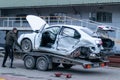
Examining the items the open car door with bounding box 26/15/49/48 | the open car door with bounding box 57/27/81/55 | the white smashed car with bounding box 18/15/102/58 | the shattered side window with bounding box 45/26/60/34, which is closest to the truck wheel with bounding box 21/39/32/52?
the white smashed car with bounding box 18/15/102/58

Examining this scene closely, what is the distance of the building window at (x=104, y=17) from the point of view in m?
34.2

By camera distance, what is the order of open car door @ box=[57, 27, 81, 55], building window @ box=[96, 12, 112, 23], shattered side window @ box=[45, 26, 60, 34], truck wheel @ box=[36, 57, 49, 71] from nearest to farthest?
open car door @ box=[57, 27, 81, 55], truck wheel @ box=[36, 57, 49, 71], shattered side window @ box=[45, 26, 60, 34], building window @ box=[96, 12, 112, 23]

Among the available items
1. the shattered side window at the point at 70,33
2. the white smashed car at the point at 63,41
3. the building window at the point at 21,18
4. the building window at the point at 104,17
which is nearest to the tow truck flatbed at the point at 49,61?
the white smashed car at the point at 63,41

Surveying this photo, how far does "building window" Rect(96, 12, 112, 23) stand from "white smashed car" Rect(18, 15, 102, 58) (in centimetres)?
1480

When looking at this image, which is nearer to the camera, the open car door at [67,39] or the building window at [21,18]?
the open car door at [67,39]

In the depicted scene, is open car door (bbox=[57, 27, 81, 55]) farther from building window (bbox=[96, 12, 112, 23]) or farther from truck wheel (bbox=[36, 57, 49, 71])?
building window (bbox=[96, 12, 112, 23])

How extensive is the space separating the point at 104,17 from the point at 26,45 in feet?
52.6

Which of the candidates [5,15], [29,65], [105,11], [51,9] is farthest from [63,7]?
[29,65]

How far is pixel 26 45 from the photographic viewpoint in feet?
65.7

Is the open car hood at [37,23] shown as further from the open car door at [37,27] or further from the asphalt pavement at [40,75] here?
the asphalt pavement at [40,75]

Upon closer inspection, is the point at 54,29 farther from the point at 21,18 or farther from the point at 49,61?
the point at 21,18

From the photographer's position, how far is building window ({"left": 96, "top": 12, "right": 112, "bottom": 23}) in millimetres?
34156

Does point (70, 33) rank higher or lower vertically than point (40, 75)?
higher

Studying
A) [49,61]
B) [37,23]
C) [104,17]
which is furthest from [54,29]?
[104,17]
